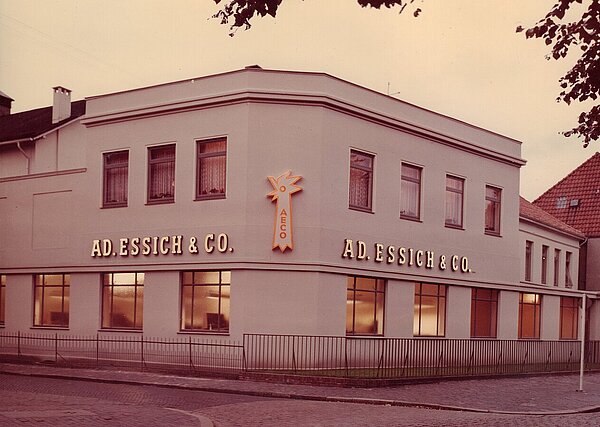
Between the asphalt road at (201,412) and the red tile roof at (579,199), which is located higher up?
the red tile roof at (579,199)

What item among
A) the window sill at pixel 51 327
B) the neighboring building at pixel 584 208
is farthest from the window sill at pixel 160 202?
the neighboring building at pixel 584 208

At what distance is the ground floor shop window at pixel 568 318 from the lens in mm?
42531

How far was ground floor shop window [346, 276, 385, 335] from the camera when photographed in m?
28.3

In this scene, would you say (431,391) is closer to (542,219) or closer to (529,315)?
(529,315)

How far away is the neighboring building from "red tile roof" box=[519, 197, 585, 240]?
1027 millimetres

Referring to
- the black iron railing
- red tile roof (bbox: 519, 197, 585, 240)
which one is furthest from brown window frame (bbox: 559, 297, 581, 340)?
the black iron railing

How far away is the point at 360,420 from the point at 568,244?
1272 inches

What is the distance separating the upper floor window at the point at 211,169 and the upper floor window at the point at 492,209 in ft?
37.8

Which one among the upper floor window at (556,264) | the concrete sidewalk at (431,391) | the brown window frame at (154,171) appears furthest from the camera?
the upper floor window at (556,264)

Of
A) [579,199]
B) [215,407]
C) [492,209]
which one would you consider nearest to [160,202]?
[215,407]

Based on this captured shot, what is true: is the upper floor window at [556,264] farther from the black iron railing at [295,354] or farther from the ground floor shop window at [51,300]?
the ground floor shop window at [51,300]

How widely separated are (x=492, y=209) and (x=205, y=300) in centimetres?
1290

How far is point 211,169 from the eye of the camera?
2825 cm

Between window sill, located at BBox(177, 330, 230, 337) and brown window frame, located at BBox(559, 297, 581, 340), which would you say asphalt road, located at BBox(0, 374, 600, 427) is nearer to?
window sill, located at BBox(177, 330, 230, 337)
